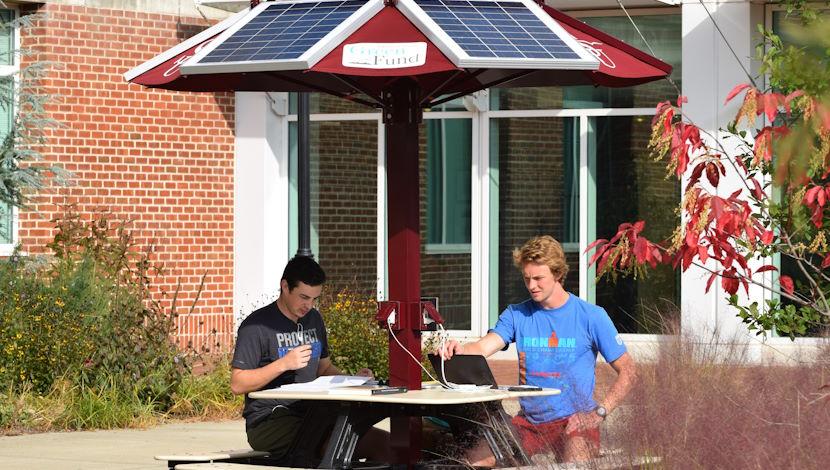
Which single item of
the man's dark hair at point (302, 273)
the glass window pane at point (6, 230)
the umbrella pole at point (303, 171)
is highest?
the umbrella pole at point (303, 171)

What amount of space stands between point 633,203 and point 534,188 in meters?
1.21

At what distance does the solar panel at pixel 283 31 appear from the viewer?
5.85m

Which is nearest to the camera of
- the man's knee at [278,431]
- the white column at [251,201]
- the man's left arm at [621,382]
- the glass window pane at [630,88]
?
the man's left arm at [621,382]

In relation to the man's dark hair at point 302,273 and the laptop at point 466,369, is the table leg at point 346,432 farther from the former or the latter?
the man's dark hair at point 302,273

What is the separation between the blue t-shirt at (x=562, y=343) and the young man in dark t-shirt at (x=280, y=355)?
0.78 metres

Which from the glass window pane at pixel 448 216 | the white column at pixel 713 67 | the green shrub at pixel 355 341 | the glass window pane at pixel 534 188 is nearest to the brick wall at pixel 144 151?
the glass window pane at pixel 448 216

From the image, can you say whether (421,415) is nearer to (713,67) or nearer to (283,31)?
(283,31)

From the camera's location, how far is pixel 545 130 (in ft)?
53.8

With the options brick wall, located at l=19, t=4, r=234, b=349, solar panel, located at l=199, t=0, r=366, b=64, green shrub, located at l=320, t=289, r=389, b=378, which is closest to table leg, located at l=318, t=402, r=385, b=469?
solar panel, located at l=199, t=0, r=366, b=64

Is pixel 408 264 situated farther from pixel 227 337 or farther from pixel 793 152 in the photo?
pixel 227 337

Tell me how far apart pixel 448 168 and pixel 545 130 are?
1293 mm

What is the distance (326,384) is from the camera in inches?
262

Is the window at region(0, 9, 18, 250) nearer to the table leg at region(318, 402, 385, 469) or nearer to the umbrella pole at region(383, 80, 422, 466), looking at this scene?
the umbrella pole at region(383, 80, 422, 466)

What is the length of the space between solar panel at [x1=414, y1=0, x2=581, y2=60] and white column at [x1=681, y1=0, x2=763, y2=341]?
29.4 feet
